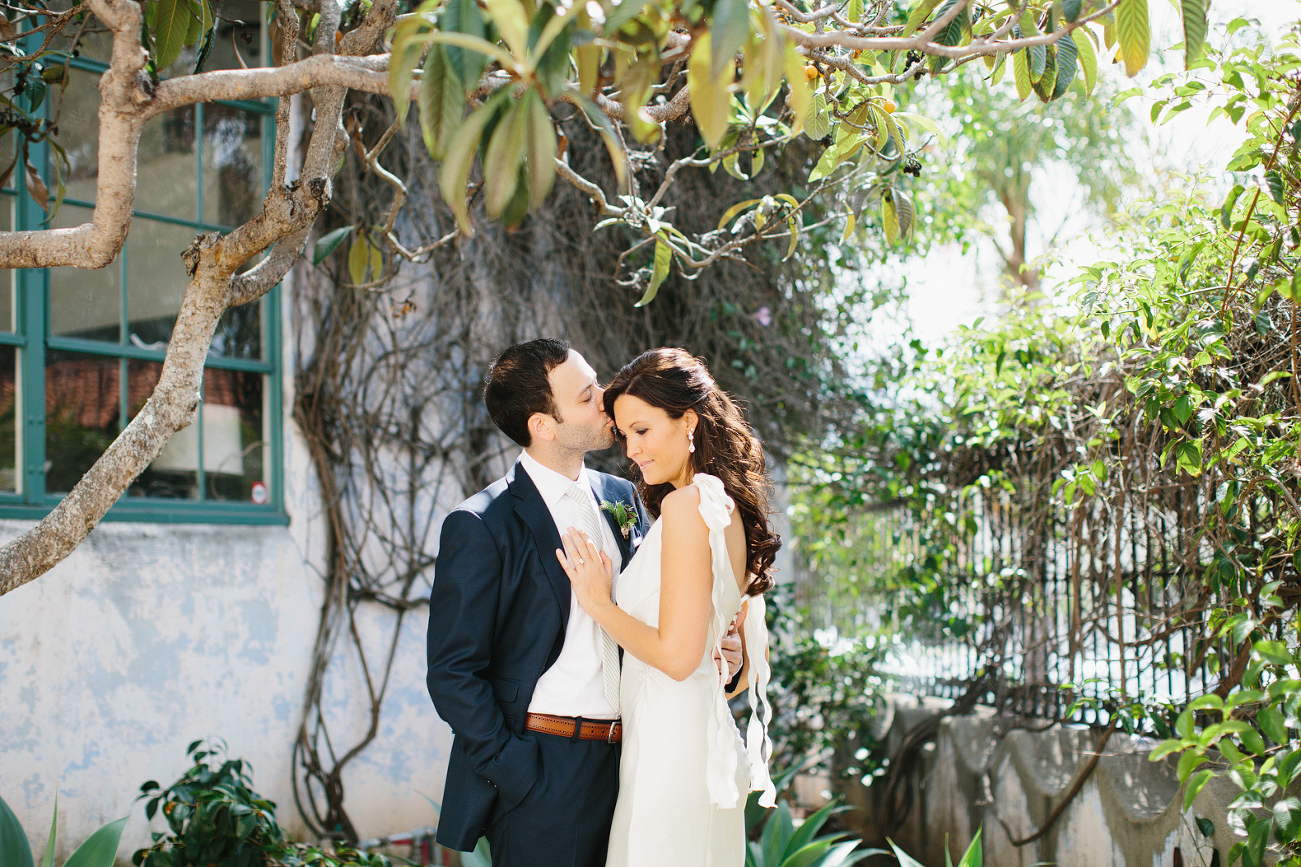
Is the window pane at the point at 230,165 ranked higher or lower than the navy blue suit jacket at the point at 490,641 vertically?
higher

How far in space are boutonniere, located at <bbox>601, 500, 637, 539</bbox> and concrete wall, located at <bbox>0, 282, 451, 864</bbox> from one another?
216cm

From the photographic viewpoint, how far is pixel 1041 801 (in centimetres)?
392

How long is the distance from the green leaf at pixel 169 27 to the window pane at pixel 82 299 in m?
1.68

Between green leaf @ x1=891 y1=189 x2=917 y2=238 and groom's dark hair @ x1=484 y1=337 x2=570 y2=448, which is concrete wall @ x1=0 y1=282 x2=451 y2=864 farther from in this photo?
green leaf @ x1=891 y1=189 x2=917 y2=238

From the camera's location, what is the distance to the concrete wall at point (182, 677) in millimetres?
3516

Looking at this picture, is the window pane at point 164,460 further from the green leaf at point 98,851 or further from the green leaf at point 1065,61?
the green leaf at point 1065,61

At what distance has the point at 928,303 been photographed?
6.05 metres

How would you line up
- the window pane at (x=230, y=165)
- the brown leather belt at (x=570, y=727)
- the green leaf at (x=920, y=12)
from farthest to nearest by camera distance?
the window pane at (x=230, y=165), the brown leather belt at (x=570, y=727), the green leaf at (x=920, y=12)

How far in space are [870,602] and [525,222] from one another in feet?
10.1

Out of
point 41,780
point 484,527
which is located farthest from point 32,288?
point 484,527

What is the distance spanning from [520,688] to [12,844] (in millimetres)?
1594

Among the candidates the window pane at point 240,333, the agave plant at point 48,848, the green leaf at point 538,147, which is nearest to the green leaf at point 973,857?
the agave plant at point 48,848

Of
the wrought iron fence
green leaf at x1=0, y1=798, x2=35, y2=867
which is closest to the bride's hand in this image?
green leaf at x1=0, y1=798, x2=35, y2=867

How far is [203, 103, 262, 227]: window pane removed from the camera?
168 inches
